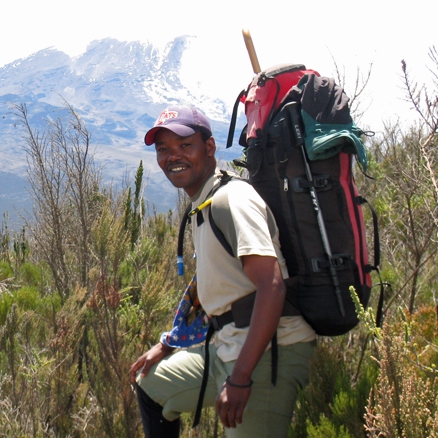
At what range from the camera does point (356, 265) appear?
2035 mm

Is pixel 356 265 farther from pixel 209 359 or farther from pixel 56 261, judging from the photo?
pixel 56 261

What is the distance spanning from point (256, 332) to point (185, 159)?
0.88 meters

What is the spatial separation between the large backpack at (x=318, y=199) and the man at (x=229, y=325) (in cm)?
9

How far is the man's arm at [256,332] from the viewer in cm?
190

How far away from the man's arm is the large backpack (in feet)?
0.52

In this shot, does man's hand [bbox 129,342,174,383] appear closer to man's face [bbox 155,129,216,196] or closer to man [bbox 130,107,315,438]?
man [bbox 130,107,315,438]

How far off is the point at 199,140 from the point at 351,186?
2.41 ft

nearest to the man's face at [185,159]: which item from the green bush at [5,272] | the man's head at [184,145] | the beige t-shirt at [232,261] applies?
the man's head at [184,145]

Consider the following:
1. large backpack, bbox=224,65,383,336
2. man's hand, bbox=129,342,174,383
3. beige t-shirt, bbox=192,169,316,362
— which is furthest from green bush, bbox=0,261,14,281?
large backpack, bbox=224,65,383,336

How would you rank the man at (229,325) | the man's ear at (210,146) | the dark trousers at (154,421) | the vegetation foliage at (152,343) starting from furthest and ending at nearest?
the man's ear at (210,146) < the dark trousers at (154,421) < the man at (229,325) < the vegetation foliage at (152,343)

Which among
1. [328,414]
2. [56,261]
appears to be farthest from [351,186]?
[56,261]

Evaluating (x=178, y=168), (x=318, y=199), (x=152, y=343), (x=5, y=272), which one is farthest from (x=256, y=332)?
(x=5, y=272)

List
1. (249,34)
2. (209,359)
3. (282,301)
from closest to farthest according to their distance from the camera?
(282,301), (209,359), (249,34)

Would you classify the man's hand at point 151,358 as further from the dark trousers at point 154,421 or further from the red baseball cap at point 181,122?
the red baseball cap at point 181,122
